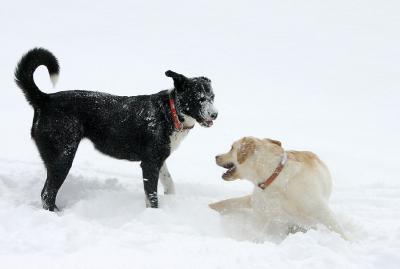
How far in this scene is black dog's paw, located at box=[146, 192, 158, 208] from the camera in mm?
5312

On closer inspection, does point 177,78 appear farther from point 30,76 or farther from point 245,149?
point 30,76

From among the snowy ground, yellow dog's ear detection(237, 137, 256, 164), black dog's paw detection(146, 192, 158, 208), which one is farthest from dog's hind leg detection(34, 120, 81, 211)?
yellow dog's ear detection(237, 137, 256, 164)

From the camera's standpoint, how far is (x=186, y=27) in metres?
26.2

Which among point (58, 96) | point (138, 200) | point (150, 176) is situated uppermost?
point (58, 96)

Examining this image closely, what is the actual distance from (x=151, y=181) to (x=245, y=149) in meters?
1.09

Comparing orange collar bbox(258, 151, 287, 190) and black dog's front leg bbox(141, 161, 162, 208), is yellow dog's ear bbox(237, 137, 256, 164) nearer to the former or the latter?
orange collar bbox(258, 151, 287, 190)

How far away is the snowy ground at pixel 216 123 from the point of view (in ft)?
11.8

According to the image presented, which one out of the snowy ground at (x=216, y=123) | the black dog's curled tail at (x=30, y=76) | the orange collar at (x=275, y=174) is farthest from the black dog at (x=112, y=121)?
the orange collar at (x=275, y=174)

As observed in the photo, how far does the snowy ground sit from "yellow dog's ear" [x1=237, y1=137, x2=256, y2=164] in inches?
27.4

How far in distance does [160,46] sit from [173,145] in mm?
18074

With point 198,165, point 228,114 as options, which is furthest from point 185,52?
point 198,165

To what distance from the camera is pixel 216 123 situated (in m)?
12.5

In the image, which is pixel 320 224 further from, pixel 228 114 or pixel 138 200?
pixel 228 114

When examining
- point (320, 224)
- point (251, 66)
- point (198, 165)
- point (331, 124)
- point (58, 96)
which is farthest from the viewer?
point (251, 66)
